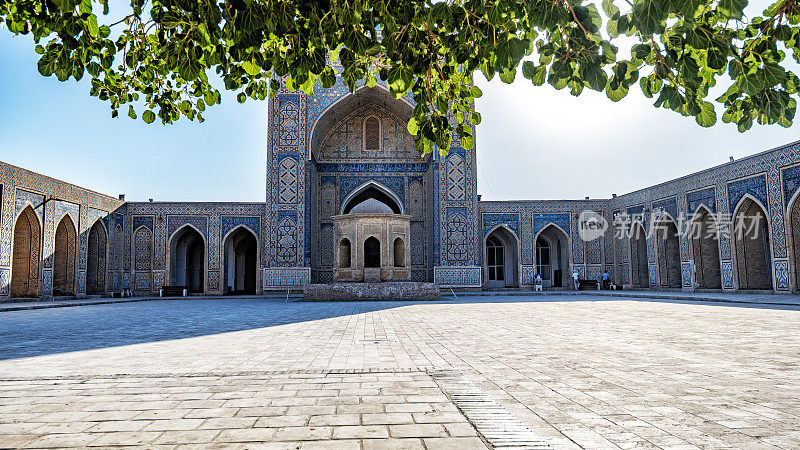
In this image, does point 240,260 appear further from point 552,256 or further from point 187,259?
point 552,256

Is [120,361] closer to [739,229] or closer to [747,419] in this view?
[747,419]

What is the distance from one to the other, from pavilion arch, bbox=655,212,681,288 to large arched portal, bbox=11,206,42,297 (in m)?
19.4

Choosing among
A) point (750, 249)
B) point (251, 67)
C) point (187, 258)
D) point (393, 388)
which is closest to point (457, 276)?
point (750, 249)

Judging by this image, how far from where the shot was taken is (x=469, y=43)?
242cm

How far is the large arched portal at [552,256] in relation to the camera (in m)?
21.3

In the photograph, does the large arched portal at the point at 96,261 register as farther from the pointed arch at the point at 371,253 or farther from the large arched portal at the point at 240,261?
the pointed arch at the point at 371,253

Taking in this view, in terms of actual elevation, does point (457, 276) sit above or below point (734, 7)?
below

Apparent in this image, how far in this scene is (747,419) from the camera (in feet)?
7.21

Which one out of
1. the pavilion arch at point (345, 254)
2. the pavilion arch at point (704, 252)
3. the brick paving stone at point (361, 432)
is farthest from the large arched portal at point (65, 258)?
the pavilion arch at point (704, 252)

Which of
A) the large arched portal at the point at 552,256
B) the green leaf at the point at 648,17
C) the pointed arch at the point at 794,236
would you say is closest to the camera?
the green leaf at the point at 648,17

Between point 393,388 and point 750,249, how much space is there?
637 inches

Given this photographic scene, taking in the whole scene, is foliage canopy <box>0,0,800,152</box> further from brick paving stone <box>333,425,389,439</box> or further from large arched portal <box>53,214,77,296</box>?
large arched portal <box>53,214,77,296</box>

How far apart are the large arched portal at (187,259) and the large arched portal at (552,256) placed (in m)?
13.7

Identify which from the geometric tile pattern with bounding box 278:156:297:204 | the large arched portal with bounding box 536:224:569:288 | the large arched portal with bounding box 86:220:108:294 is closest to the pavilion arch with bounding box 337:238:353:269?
the geometric tile pattern with bounding box 278:156:297:204
